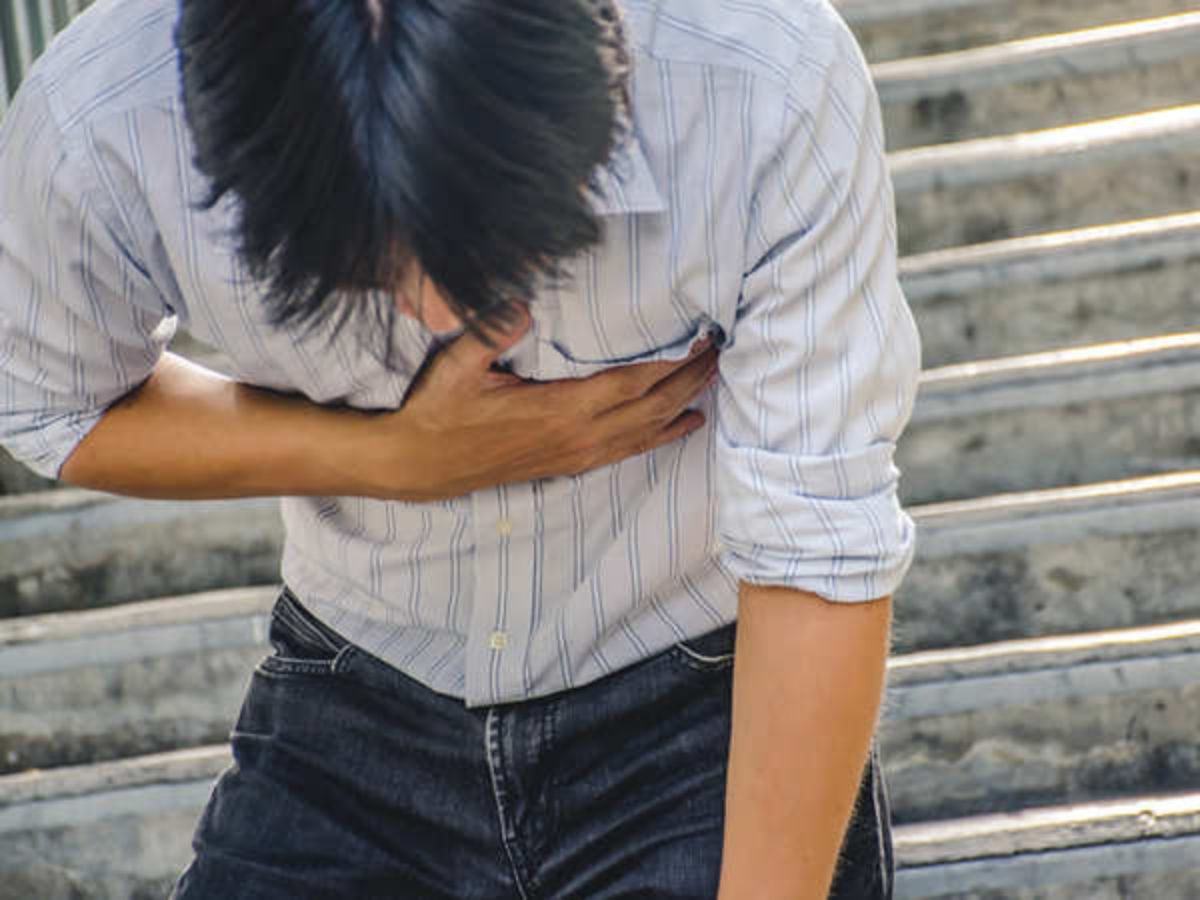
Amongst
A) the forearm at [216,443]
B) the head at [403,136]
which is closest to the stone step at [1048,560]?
the forearm at [216,443]

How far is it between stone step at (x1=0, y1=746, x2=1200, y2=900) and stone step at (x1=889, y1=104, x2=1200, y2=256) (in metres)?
0.94

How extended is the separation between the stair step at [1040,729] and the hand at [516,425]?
0.89 m

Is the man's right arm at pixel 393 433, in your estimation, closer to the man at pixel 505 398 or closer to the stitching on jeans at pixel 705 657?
the man at pixel 505 398

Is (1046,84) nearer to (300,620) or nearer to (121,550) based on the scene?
(121,550)

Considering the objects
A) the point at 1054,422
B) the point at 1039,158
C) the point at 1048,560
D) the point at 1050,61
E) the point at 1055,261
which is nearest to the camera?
the point at 1048,560

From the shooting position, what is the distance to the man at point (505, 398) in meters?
0.91

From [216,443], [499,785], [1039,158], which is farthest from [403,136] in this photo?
[1039,158]

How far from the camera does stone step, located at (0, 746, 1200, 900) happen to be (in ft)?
6.27

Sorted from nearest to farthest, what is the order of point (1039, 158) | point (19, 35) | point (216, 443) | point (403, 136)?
point (403, 136) < point (216, 443) < point (1039, 158) < point (19, 35)

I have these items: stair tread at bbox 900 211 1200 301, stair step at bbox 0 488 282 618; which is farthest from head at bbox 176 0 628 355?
stair tread at bbox 900 211 1200 301

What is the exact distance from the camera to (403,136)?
0.88 meters

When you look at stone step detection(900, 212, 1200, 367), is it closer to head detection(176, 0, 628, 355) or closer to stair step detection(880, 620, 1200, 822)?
stair step detection(880, 620, 1200, 822)

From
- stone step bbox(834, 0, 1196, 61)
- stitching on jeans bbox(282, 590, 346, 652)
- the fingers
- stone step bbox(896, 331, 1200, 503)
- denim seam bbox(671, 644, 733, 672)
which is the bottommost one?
stone step bbox(896, 331, 1200, 503)

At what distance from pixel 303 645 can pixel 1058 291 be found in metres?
1.42
